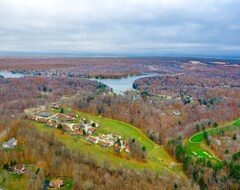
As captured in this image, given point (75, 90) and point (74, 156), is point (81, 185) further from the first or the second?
A: point (75, 90)

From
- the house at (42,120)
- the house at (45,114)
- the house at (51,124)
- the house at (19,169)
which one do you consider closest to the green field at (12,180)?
the house at (19,169)

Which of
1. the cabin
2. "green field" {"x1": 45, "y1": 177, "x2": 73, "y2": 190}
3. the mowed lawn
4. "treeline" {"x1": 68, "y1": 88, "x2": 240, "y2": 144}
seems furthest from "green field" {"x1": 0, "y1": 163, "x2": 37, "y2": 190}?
"treeline" {"x1": 68, "y1": 88, "x2": 240, "y2": 144}

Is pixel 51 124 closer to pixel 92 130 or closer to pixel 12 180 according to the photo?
pixel 92 130

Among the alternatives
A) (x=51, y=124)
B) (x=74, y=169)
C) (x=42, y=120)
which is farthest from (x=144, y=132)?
(x=74, y=169)

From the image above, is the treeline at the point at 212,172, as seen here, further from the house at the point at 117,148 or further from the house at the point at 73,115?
the house at the point at 73,115

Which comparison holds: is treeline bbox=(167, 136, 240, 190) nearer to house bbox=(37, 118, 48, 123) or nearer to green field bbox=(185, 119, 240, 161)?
green field bbox=(185, 119, 240, 161)
